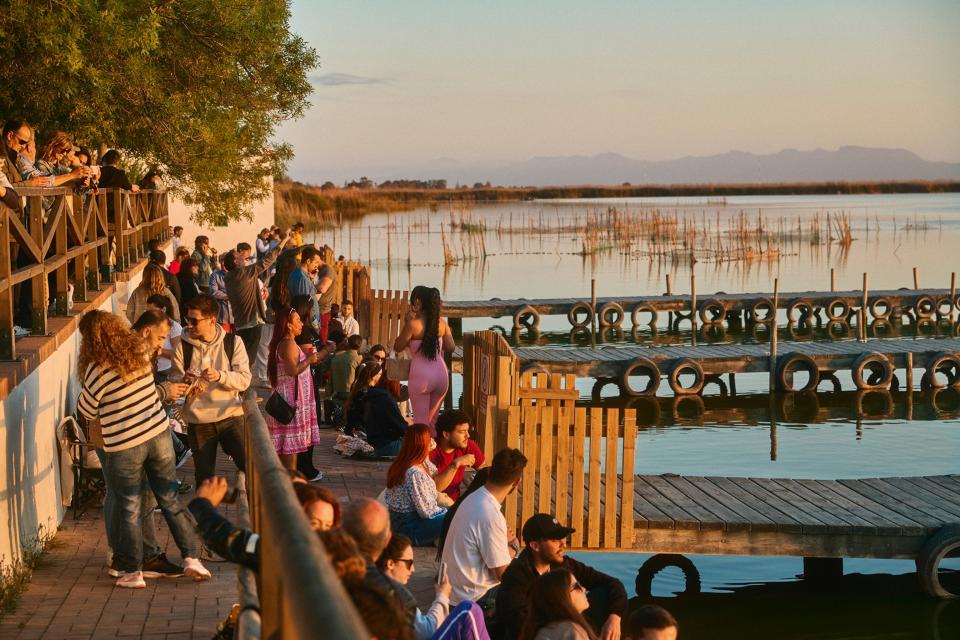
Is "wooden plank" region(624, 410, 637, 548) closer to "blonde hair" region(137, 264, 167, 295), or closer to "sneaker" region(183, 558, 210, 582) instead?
"sneaker" region(183, 558, 210, 582)

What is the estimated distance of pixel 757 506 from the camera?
36.5ft

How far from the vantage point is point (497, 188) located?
127 metres

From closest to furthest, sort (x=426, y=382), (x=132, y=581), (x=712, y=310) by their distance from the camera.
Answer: (x=132, y=581), (x=426, y=382), (x=712, y=310)

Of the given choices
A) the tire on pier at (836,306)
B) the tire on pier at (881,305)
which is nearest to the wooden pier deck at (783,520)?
the tire on pier at (836,306)

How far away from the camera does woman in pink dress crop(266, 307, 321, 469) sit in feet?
31.5

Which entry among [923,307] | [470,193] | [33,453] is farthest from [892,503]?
[470,193]

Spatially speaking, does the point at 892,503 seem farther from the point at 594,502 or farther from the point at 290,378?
the point at 290,378

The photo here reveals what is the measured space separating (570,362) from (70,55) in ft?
35.9

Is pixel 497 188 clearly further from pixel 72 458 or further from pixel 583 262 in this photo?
pixel 72 458

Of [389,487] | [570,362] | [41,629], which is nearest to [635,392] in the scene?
[570,362]

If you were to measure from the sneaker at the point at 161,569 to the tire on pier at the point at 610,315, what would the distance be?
88.1ft

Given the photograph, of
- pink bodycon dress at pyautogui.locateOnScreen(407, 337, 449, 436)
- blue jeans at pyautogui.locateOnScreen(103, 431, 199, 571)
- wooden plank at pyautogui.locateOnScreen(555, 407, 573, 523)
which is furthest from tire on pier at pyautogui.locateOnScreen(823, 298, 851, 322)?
blue jeans at pyautogui.locateOnScreen(103, 431, 199, 571)

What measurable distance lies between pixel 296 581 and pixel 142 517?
6077mm

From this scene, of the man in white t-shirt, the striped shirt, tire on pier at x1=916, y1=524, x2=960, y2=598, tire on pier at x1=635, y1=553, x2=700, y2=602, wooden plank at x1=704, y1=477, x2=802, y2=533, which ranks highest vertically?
the striped shirt
